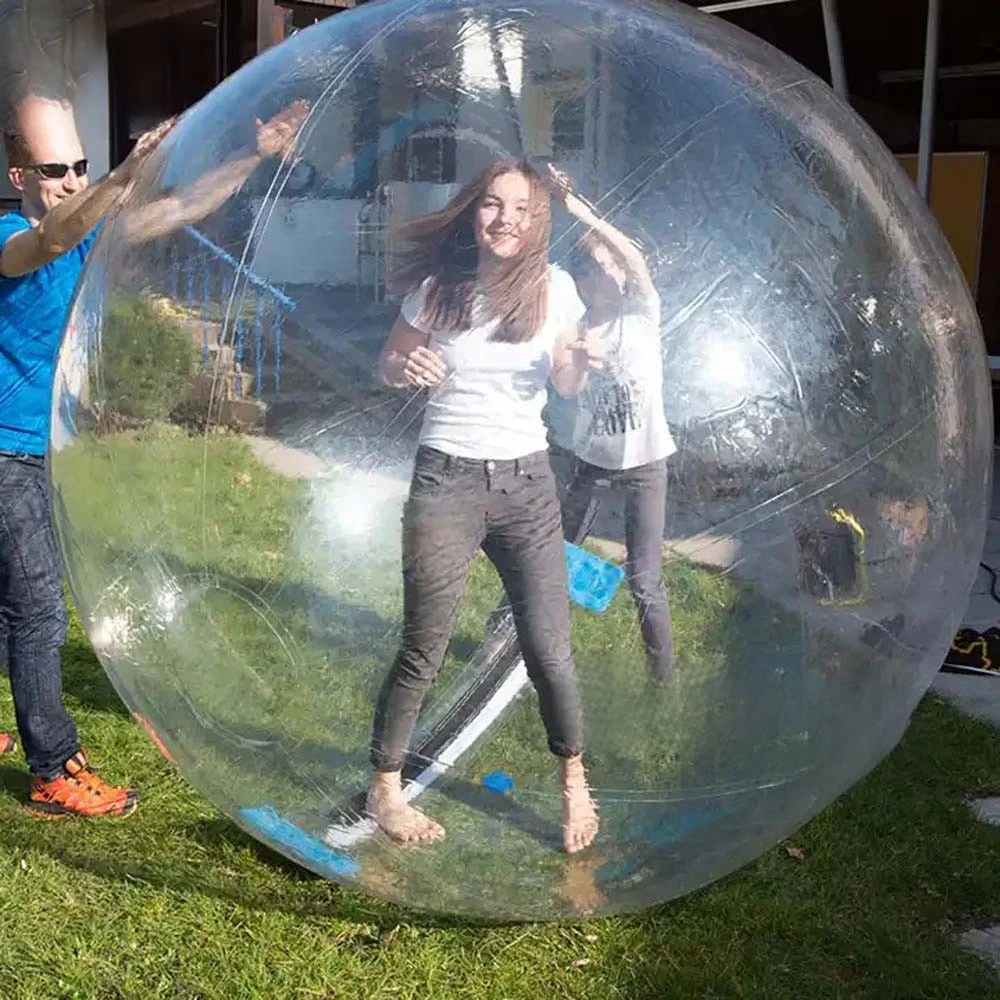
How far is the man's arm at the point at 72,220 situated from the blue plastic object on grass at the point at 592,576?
116cm

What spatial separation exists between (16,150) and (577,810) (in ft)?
6.38

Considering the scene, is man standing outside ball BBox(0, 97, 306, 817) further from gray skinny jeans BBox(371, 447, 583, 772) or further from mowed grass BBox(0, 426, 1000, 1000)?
gray skinny jeans BBox(371, 447, 583, 772)

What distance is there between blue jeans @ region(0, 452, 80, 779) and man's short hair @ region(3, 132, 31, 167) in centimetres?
66

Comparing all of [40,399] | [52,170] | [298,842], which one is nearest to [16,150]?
[52,170]

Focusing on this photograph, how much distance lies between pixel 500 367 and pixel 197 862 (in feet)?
5.67

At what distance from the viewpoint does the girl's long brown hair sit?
186 centimetres

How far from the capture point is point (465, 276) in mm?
1863

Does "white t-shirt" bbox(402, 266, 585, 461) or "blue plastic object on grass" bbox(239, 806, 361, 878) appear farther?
"blue plastic object on grass" bbox(239, 806, 361, 878)

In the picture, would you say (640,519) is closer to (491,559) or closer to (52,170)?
(491,559)

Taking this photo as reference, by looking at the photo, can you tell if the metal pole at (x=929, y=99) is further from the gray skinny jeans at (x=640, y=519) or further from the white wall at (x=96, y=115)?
the gray skinny jeans at (x=640, y=519)

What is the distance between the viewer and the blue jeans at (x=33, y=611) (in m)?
3.04

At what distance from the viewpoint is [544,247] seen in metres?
1.87

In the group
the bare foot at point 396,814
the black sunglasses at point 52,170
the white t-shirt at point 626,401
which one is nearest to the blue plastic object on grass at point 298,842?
the bare foot at point 396,814

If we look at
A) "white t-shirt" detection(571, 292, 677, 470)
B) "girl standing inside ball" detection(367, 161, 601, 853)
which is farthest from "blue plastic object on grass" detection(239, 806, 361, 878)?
"white t-shirt" detection(571, 292, 677, 470)
